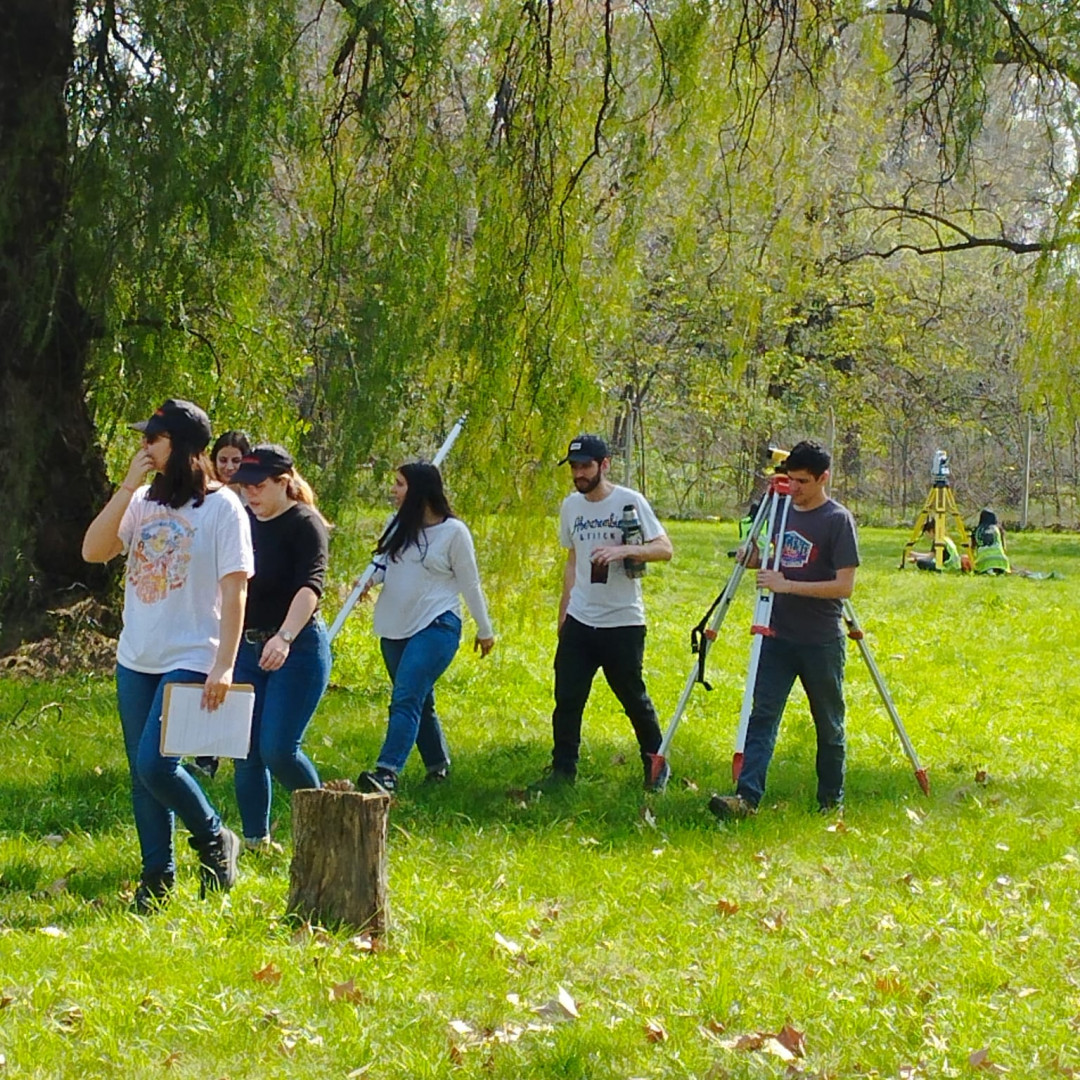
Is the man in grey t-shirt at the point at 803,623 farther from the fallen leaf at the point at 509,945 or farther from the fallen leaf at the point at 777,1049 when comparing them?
the fallen leaf at the point at 777,1049

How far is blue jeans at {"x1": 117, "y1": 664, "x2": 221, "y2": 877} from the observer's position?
5031mm

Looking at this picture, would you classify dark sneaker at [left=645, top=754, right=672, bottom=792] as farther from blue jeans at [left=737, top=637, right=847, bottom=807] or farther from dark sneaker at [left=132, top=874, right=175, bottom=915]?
dark sneaker at [left=132, top=874, right=175, bottom=915]

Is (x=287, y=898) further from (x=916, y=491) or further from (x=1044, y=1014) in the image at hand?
(x=916, y=491)

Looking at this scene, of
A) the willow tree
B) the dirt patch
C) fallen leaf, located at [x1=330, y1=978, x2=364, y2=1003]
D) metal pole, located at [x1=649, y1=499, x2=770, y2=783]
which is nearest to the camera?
fallen leaf, located at [x1=330, y1=978, x2=364, y2=1003]

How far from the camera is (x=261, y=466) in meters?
5.80

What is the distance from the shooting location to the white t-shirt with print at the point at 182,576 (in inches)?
199

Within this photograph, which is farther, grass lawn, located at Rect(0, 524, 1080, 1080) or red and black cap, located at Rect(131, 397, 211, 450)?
red and black cap, located at Rect(131, 397, 211, 450)

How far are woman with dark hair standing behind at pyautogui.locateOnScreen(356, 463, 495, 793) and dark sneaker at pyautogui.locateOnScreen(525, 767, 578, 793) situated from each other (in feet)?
2.45

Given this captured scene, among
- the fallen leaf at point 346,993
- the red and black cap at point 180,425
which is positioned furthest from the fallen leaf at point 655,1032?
the red and black cap at point 180,425

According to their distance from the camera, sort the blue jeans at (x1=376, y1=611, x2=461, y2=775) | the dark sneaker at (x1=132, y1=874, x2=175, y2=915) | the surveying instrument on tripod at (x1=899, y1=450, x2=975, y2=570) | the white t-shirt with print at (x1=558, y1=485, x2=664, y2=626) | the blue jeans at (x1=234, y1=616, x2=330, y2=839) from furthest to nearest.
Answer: the surveying instrument on tripod at (x1=899, y1=450, x2=975, y2=570) < the white t-shirt with print at (x1=558, y1=485, x2=664, y2=626) < the blue jeans at (x1=376, y1=611, x2=461, y2=775) < the blue jeans at (x1=234, y1=616, x2=330, y2=839) < the dark sneaker at (x1=132, y1=874, x2=175, y2=915)

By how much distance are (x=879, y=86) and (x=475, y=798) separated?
4.05 m

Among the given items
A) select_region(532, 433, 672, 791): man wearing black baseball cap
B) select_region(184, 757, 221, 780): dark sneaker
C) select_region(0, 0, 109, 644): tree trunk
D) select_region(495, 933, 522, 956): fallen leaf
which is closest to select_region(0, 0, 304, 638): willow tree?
select_region(0, 0, 109, 644): tree trunk

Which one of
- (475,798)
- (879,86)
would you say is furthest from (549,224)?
(475,798)

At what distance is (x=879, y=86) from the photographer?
739cm
